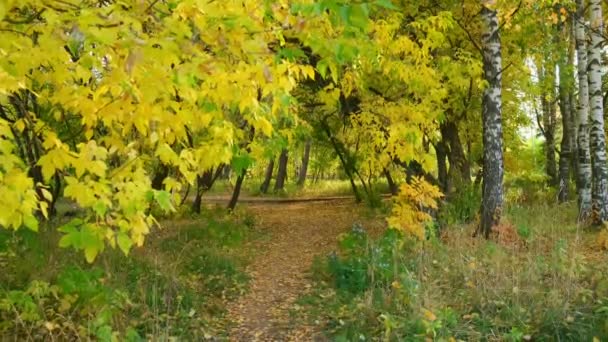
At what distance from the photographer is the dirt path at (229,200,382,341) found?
5.68 metres

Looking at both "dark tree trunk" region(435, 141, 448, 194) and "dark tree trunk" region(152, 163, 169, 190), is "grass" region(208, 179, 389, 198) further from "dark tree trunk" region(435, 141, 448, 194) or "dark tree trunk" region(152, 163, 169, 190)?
"dark tree trunk" region(152, 163, 169, 190)

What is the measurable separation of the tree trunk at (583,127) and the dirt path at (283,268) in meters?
3.87

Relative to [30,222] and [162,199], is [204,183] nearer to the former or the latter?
[162,199]

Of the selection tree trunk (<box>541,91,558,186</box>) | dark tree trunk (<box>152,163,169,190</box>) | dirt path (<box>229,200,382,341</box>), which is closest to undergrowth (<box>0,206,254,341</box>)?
dirt path (<box>229,200,382,341</box>)

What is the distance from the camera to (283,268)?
827cm

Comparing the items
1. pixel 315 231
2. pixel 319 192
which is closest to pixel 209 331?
pixel 315 231

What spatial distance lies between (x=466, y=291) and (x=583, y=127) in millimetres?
6158

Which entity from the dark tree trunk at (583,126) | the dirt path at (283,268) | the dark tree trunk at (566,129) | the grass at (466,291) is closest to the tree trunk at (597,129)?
the dark tree trunk at (583,126)

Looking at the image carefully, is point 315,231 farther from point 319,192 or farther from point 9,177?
point 319,192

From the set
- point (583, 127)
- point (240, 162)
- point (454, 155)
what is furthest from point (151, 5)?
point (454, 155)

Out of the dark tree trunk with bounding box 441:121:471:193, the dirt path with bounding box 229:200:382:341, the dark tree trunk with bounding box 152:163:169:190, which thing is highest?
the dark tree trunk with bounding box 441:121:471:193

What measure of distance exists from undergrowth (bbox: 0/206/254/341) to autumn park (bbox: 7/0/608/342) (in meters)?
0.03

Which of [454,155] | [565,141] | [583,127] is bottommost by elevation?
[454,155]

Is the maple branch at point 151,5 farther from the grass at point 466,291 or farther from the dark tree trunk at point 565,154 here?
the dark tree trunk at point 565,154
